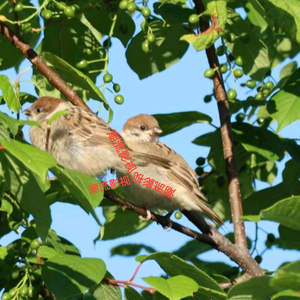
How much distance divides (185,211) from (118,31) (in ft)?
4.47

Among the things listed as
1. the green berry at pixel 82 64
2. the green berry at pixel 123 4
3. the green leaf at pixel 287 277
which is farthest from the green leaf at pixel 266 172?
the green leaf at pixel 287 277

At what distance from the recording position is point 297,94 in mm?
3984

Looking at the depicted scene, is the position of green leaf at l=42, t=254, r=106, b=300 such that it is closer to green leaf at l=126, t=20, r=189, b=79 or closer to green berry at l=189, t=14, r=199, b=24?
green berry at l=189, t=14, r=199, b=24

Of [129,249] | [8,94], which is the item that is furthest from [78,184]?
[129,249]

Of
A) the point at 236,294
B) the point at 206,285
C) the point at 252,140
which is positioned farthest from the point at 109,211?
the point at 236,294

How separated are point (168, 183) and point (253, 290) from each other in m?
2.28

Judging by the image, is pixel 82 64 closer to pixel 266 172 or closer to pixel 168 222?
pixel 168 222

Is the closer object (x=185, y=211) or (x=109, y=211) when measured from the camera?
(x=185, y=211)

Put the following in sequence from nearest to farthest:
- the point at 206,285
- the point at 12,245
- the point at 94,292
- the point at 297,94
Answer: the point at 206,285
the point at 94,292
the point at 12,245
the point at 297,94

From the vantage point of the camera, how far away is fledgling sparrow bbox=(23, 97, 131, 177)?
14.3 feet

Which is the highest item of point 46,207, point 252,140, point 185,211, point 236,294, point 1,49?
point 1,49

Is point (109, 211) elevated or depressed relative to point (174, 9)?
depressed

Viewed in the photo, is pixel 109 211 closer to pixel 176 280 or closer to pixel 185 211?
pixel 185 211

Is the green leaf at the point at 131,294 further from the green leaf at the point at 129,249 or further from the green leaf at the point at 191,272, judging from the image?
the green leaf at the point at 129,249
